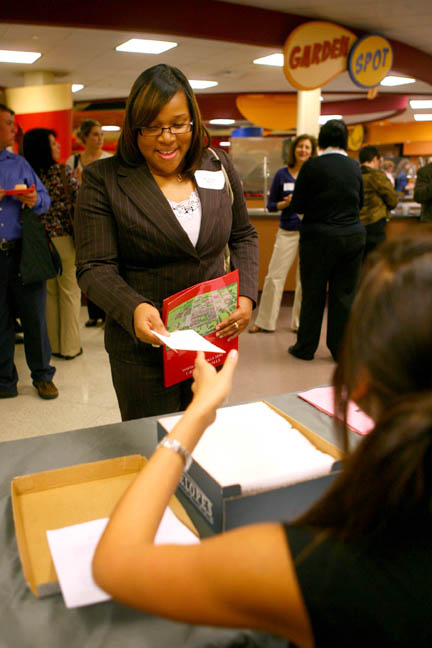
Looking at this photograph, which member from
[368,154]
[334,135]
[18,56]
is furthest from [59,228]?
[18,56]

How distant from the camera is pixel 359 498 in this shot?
550mm

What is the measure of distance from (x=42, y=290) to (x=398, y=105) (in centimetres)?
1126

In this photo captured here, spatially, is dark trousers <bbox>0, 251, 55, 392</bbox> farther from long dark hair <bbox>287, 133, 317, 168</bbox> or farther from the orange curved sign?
the orange curved sign

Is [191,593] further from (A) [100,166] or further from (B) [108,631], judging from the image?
(A) [100,166]

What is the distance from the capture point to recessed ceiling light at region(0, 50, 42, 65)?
728 centimetres

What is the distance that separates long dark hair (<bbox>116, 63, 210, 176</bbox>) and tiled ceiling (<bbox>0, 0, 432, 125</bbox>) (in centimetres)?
513

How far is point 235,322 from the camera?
1566 millimetres

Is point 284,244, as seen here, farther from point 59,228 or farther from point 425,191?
point 59,228

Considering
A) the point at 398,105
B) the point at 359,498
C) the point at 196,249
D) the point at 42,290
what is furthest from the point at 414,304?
the point at 398,105

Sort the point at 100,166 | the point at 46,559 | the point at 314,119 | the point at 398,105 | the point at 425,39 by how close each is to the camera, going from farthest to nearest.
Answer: the point at 398,105, the point at 425,39, the point at 314,119, the point at 100,166, the point at 46,559

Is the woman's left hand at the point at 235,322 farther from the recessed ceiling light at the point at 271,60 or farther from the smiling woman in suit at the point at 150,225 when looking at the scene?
the recessed ceiling light at the point at 271,60

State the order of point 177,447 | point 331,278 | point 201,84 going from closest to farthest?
point 177,447, point 331,278, point 201,84

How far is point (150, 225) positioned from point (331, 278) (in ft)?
8.71

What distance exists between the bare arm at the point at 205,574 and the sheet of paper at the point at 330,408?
69 centimetres
